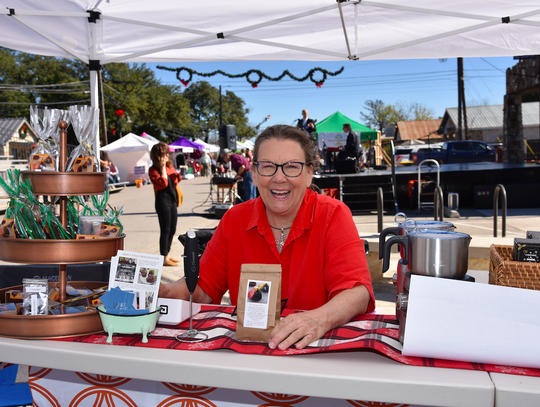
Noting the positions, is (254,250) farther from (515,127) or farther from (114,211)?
(515,127)

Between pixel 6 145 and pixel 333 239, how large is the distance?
39456 millimetres

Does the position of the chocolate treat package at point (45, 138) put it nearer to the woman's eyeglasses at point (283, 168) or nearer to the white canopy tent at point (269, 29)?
the woman's eyeglasses at point (283, 168)

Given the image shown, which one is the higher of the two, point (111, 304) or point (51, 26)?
point (51, 26)

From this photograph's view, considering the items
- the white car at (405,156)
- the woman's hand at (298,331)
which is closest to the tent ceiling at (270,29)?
the woman's hand at (298,331)

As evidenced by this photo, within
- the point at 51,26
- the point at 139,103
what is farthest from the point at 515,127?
the point at 139,103

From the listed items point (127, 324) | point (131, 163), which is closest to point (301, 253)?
point (127, 324)

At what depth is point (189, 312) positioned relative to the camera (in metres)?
1.60

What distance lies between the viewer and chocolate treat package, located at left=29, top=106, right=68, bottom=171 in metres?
1.55

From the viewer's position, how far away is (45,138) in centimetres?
159

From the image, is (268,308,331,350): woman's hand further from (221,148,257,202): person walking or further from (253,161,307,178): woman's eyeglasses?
(221,148,257,202): person walking

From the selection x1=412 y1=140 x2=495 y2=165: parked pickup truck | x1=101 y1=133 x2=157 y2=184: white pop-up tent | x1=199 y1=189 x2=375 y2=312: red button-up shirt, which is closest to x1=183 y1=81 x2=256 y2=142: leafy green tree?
x1=101 y1=133 x2=157 y2=184: white pop-up tent

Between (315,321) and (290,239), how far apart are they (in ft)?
1.70

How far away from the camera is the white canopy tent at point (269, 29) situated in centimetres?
375

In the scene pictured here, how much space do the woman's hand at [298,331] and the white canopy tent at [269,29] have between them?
10.4 ft
